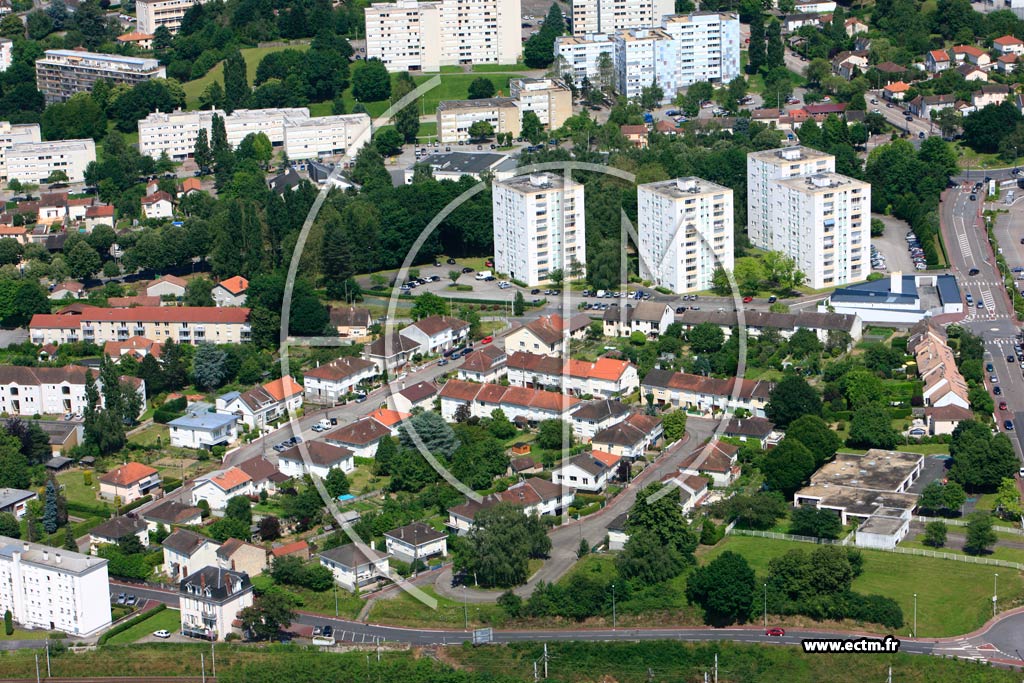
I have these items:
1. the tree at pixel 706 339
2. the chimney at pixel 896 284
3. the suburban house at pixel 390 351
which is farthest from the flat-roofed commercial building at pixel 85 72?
the chimney at pixel 896 284

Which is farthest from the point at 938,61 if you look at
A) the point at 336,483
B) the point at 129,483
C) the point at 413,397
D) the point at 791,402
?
the point at 129,483

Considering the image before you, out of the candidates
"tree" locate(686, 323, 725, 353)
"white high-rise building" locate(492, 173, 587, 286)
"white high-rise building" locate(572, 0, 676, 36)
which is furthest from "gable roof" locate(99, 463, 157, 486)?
"white high-rise building" locate(572, 0, 676, 36)

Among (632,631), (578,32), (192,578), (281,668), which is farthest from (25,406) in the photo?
(578,32)

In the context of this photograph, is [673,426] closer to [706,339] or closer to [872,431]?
[872,431]

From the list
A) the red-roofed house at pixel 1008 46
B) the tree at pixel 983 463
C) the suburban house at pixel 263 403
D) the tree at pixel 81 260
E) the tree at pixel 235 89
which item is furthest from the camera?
the tree at pixel 235 89

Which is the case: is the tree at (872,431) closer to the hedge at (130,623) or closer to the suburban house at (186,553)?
the suburban house at (186,553)

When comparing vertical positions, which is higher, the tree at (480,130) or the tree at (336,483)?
the tree at (480,130)
